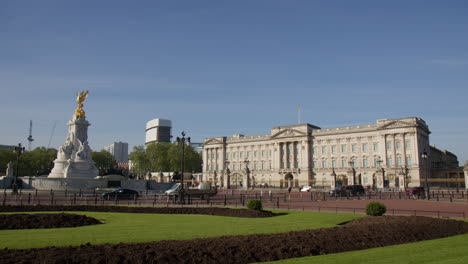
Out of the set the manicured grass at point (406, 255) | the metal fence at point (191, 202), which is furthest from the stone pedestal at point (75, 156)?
the manicured grass at point (406, 255)

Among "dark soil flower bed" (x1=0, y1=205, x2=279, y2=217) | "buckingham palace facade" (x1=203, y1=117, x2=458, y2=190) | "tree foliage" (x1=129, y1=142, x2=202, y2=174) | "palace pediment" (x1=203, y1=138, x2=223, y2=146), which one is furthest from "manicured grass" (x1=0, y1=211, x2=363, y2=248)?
"palace pediment" (x1=203, y1=138, x2=223, y2=146)

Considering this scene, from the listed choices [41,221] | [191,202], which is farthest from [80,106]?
[41,221]

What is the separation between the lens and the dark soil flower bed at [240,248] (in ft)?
39.0

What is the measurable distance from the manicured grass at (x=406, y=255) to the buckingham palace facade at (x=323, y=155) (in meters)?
67.6

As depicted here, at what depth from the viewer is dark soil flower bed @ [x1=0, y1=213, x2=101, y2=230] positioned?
62.6ft

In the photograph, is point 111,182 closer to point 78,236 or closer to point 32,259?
point 78,236

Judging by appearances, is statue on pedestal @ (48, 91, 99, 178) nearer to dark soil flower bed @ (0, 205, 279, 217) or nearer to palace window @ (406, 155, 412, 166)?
dark soil flower bed @ (0, 205, 279, 217)

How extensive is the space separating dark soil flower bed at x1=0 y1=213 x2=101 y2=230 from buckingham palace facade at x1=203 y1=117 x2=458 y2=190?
6787 centimetres

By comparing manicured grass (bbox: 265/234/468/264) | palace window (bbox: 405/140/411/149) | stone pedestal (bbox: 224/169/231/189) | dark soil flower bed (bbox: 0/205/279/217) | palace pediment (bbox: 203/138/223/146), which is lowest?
manicured grass (bbox: 265/234/468/264)

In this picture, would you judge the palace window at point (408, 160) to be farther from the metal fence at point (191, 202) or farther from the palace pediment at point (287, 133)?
the metal fence at point (191, 202)

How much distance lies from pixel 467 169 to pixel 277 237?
65479mm

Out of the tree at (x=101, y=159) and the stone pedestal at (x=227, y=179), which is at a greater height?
the tree at (x=101, y=159)

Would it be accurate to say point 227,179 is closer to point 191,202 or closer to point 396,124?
point 396,124

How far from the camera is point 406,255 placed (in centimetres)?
1308
